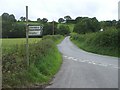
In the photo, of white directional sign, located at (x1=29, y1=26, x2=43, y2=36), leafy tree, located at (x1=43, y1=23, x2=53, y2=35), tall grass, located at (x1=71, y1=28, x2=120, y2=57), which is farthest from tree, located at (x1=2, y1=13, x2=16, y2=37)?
leafy tree, located at (x1=43, y1=23, x2=53, y2=35)

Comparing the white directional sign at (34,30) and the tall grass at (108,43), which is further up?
the white directional sign at (34,30)

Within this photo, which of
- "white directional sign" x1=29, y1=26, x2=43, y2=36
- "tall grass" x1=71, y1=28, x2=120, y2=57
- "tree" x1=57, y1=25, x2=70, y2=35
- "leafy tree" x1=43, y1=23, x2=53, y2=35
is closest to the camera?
"white directional sign" x1=29, y1=26, x2=43, y2=36

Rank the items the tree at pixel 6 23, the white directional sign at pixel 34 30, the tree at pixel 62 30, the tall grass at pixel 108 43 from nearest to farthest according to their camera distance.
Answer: the white directional sign at pixel 34 30 → the tree at pixel 6 23 → the tall grass at pixel 108 43 → the tree at pixel 62 30

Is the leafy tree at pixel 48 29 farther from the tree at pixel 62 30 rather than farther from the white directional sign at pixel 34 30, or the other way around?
the white directional sign at pixel 34 30

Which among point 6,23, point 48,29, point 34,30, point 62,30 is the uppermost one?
point 48,29

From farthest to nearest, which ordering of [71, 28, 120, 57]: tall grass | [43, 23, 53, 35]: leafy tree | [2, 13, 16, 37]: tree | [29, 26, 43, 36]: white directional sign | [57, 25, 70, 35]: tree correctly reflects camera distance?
[57, 25, 70, 35]: tree < [43, 23, 53, 35]: leafy tree < [71, 28, 120, 57]: tall grass < [2, 13, 16, 37]: tree < [29, 26, 43, 36]: white directional sign

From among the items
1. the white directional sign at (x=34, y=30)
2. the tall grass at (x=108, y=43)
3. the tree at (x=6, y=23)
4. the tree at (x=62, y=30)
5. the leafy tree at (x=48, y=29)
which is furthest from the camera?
the tree at (x=62, y=30)

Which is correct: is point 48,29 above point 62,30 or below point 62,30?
above

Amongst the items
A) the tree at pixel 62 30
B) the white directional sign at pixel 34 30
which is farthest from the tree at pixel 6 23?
the tree at pixel 62 30

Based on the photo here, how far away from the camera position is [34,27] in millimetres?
14266

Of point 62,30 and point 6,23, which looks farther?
point 62,30

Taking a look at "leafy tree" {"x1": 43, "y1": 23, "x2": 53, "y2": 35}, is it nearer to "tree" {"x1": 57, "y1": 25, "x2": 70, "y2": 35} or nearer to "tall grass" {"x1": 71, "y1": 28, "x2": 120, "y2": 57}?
"tree" {"x1": 57, "y1": 25, "x2": 70, "y2": 35}

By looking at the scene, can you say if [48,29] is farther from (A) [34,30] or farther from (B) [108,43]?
(A) [34,30]

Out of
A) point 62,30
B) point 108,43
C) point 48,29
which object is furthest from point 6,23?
point 62,30
